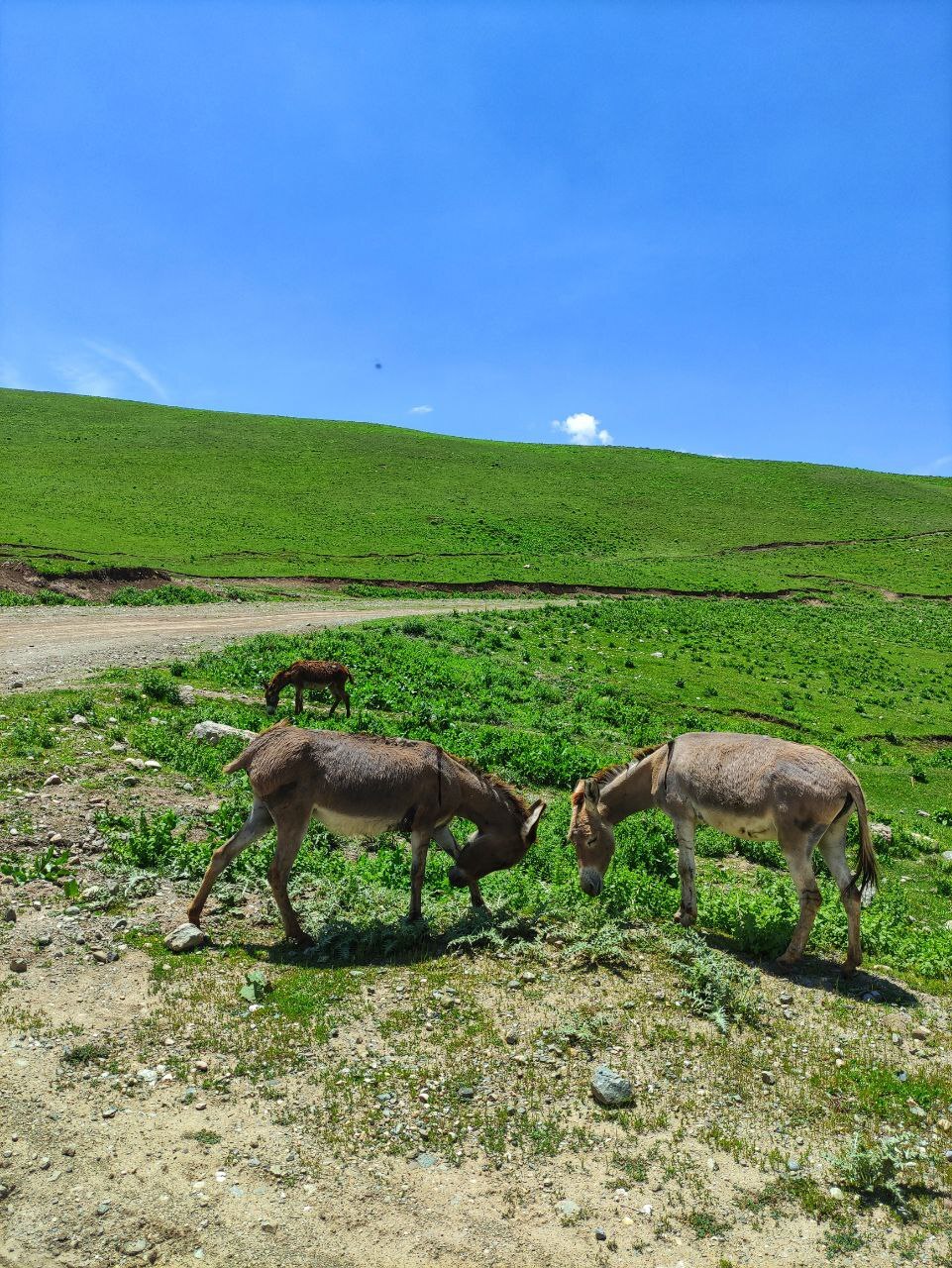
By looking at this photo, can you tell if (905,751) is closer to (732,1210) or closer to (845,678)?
(845,678)

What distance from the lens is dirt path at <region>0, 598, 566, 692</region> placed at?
20.7 metres

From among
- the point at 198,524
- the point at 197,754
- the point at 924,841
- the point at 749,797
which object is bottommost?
the point at 924,841

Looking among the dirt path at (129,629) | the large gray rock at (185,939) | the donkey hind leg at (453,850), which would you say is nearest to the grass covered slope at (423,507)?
the dirt path at (129,629)

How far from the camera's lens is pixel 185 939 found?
28.4ft

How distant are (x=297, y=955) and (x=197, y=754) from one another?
6532mm

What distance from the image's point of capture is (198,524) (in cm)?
6212

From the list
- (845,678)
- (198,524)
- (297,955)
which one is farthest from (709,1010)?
(198,524)

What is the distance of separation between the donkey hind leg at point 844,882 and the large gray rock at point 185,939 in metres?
7.29

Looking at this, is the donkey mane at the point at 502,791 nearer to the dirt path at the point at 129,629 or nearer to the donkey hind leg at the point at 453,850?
the donkey hind leg at the point at 453,850

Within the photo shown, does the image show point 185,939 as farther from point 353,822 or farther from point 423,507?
point 423,507

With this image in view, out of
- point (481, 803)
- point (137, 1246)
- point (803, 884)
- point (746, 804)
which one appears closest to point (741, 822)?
point (746, 804)

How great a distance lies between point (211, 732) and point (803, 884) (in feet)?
36.2

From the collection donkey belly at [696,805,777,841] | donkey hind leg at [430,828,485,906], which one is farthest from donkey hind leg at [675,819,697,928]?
donkey hind leg at [430,828,485,906]

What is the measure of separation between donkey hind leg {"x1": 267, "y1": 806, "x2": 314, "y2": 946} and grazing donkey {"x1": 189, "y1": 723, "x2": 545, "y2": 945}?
0.4 inches
